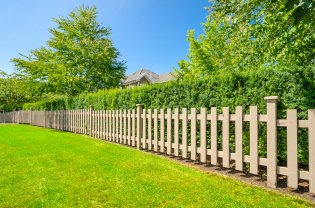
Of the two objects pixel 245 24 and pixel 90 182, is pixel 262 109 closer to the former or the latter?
pixel 90 182

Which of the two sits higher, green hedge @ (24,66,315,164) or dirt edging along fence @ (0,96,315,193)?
green hedge @ (24,66,315,164)

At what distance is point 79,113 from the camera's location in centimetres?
1248

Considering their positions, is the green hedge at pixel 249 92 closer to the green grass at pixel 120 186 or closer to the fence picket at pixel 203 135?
the fence picket at pixel 203 135

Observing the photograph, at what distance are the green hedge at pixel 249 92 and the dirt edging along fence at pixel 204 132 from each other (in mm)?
417

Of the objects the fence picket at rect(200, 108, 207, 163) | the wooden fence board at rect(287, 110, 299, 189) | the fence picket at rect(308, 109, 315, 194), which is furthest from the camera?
the fence picket at rect(200, 108, 207, 163)

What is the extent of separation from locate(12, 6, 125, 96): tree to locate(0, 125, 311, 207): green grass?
15915mm

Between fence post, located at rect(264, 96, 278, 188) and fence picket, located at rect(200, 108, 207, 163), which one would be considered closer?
fence post, located at rect(264, 96, 278, 188)

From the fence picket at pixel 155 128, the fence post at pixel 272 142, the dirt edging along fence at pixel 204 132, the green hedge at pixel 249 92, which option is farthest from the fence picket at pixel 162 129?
the fence post at pixel 272 142

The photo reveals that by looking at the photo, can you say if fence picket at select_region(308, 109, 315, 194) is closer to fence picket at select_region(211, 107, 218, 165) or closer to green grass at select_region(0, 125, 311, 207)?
green grass at select_region(0, 125, 311, 207)

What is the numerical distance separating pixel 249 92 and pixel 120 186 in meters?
3.16

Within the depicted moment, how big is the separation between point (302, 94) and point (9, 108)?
41.6m

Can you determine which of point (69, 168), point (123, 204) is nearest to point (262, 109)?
point (123, 204)

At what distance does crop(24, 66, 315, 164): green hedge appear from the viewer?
4223 mm

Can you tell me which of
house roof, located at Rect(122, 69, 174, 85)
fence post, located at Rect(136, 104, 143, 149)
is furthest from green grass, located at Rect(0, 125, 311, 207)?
house roof, located at Rect(122, 69, 174, 85)
